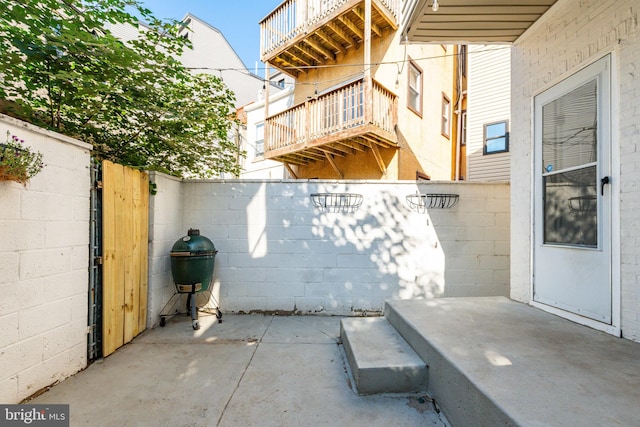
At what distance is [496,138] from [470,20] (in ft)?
14.6

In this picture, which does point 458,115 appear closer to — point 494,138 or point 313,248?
point 494,138

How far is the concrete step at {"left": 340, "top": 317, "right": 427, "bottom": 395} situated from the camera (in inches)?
86.2

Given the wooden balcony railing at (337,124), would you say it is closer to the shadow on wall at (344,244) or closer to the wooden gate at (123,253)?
the shadow on wall at (344,244)

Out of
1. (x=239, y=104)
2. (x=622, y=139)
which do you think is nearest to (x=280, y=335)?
(x=622, y=139)

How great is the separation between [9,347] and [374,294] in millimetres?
3526

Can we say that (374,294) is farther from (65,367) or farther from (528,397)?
(65,367)

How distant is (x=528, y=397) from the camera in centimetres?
148

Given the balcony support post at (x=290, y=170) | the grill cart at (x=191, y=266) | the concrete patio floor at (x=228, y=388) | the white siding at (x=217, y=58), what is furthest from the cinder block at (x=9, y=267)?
the white siding at (x=217, y=58)

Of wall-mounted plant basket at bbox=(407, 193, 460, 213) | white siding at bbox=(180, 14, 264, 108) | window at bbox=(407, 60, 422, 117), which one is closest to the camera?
wall-mounted plant basket at bbox=(407, 193, 460, 213)

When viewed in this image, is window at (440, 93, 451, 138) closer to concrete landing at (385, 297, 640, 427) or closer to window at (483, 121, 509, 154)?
window at (483, 121, 509, 154)

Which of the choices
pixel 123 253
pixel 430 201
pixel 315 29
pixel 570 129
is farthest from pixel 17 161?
pixel 315 29

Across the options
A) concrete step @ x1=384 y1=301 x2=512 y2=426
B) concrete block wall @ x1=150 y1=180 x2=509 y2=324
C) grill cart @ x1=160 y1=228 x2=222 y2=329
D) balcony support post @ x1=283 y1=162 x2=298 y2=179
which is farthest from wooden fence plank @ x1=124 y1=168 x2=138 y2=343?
balcony support post @ x1=283 y1=162 x2=298 y2=179

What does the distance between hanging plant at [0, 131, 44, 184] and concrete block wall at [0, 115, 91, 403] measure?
0.18 feet

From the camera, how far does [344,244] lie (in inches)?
163
